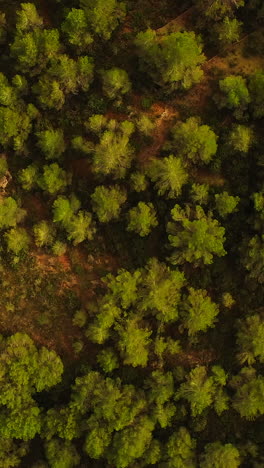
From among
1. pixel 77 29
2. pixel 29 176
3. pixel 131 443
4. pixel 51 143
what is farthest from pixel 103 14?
pixel 131 443

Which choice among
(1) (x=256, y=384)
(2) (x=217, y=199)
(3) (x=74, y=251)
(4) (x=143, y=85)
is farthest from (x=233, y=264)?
(4) (x=143, y=85)

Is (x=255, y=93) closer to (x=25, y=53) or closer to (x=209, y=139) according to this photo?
(x=209, y=139)

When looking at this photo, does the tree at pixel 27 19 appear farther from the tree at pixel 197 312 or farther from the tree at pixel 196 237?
the tree at pixel 197 312

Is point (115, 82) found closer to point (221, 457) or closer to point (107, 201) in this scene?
point (107, 201)

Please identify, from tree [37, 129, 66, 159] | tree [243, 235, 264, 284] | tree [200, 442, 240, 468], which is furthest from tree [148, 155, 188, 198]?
tree [200, 442, 240, 468]

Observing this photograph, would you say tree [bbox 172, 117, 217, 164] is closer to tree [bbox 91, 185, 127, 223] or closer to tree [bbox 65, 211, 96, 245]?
tree [bbox 91, 185, 127, 223]

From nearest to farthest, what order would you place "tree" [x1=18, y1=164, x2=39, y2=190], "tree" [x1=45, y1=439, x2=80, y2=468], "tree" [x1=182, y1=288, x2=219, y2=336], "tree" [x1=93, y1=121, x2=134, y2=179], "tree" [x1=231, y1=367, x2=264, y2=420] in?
"tree" [x1=231, y1=367, x2=264, y2=420]
"tree" [x1=182, y1=288, x2=219, y2=336]
"tree" [x1=45, y1=439, x2=80, y2=468]
"tree" [x1=93, y1=121, x2=134, y2=179]
"tree" [x1=18, y1=164, x2=39, y2=190]
